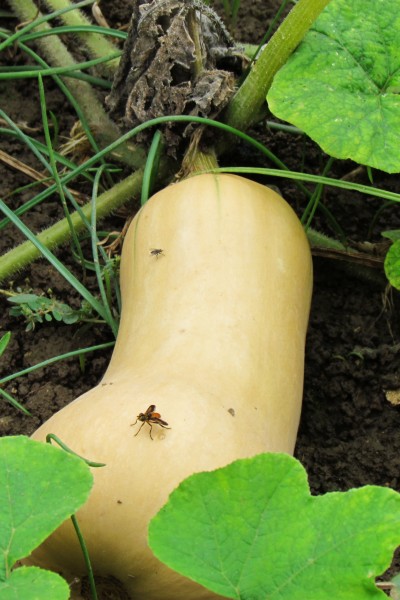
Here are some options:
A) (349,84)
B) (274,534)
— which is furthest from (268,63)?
(274,534)

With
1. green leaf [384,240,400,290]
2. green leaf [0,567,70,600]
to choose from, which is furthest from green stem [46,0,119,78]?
green leaf [0,567,70,600]

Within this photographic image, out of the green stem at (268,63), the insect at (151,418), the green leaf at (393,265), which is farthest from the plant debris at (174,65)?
the insect at (151,418)

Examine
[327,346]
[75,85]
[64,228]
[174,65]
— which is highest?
[174,65]

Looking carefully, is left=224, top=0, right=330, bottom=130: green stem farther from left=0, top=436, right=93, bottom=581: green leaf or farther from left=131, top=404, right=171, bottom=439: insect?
left=0, top=436, right=93, bottom=581: green leaf

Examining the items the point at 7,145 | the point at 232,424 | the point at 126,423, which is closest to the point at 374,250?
the point at 232,424

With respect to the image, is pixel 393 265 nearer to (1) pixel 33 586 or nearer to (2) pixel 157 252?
(2) pixel 157 252

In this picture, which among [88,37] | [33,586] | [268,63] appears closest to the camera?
[33,586]

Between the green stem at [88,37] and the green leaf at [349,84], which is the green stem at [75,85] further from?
the green leaf at [349,84]
